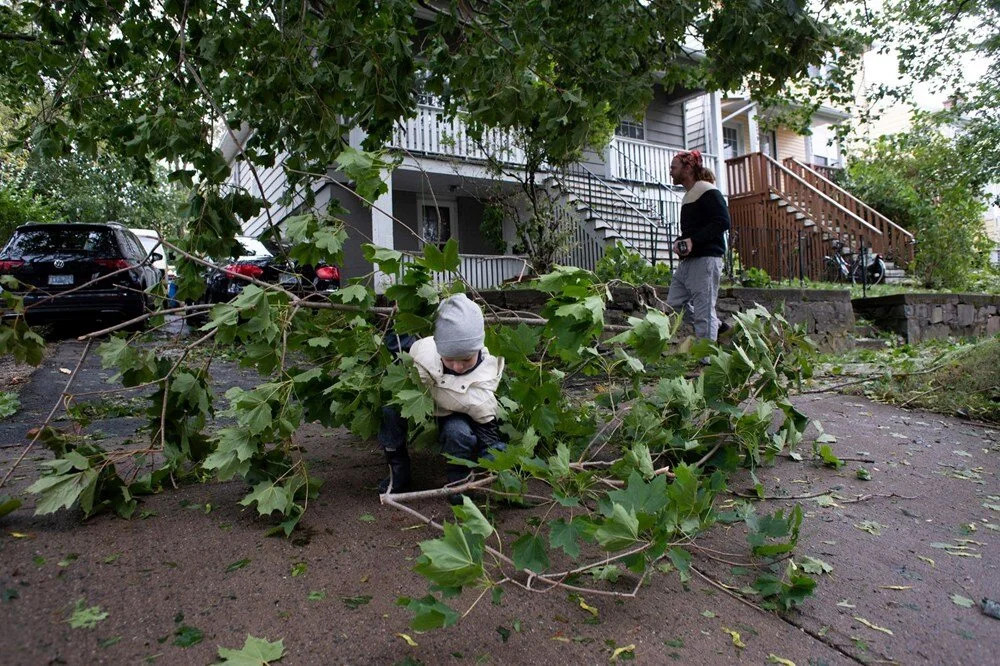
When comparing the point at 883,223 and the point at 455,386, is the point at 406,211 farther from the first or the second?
the point at 455,386

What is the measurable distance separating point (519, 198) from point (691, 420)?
8.08 metres

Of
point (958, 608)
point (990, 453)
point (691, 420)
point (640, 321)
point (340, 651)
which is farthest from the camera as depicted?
point (990, 453)

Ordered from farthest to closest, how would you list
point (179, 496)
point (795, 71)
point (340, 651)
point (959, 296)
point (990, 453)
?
point (959, 296), point (795, 71), point (990, 453), point (179, 496), point (340, 651)

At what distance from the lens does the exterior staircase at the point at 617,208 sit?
13070mm

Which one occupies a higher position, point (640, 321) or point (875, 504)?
point (640, 321)

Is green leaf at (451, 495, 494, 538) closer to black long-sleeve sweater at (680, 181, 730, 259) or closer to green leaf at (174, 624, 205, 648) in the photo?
green leaf at (174, 624, 205, 648)

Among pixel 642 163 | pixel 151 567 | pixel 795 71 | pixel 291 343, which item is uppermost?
pixel 642 163

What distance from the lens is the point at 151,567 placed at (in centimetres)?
246

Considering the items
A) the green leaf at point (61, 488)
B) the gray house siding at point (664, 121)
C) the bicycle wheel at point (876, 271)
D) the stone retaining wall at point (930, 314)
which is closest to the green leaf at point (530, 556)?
the green leaf at point (61, 488)

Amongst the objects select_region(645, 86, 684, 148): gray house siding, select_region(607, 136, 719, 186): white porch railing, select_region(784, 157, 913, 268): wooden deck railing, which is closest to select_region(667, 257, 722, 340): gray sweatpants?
select_region(784, 157, 913, 268): wooden deck railing

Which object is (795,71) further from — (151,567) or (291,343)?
(151,567)

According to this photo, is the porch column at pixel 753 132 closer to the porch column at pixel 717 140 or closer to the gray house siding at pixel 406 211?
the porch column at pixel 717 140

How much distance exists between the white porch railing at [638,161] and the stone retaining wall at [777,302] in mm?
6143

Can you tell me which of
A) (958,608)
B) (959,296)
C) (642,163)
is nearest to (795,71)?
(958,608)
